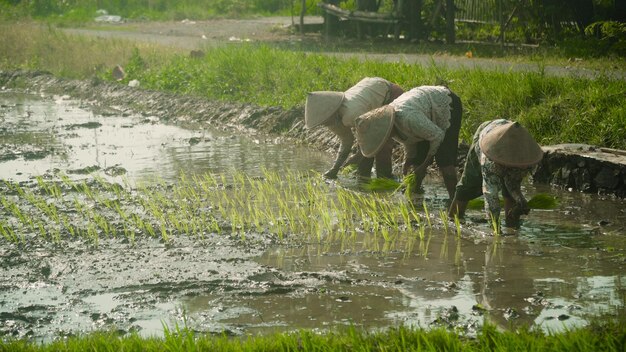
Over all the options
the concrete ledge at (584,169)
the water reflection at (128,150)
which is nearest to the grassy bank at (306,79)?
the concrete ledge at (584,169)

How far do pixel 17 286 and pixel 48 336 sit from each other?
1084mm

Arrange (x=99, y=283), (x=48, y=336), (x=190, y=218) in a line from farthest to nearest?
(x=190, y=218) → (x=99, y=283) → (x=48, y=336)

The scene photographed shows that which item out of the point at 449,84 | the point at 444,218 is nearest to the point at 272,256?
the point at 444,218

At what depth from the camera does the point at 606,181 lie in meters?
8.43

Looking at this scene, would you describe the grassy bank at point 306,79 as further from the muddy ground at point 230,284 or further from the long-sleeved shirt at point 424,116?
the long-sleeved shirt at point 424,116

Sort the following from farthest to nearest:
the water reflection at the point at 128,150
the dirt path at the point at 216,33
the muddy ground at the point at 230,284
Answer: the dirt path at the point at 216,33 < the water reflection at the point at 128,150 < the muddy ground at the point at 230,284

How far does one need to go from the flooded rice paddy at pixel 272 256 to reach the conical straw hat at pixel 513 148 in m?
0.61

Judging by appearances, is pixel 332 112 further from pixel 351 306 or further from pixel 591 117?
pixel 351 306

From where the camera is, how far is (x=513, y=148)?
6621 mm

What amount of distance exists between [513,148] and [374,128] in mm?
1342

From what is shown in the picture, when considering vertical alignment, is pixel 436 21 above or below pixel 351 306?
above

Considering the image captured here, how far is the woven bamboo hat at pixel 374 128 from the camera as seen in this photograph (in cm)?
757

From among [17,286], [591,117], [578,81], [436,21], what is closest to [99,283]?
[17,286]

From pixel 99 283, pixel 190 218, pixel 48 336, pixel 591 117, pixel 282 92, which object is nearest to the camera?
pixel 48 336
